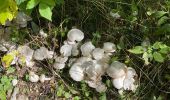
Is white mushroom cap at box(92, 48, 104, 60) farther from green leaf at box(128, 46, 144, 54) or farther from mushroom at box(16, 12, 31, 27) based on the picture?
mushroom at box(16, 12, 31, 27)

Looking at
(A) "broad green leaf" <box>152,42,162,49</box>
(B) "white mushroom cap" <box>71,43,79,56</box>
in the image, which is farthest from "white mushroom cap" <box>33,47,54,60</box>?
(A) "broad green leaf" <box>152,42,162,49</box>

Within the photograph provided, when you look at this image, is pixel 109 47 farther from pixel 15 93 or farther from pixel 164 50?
pixel 15 93

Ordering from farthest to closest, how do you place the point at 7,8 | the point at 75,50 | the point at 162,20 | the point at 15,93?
the point at 15,93 < the point at 75,50 < the point at 162,20 < the point at 7,8

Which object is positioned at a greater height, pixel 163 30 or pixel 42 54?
pixel 163 30

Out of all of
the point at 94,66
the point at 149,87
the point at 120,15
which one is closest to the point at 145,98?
the point at 149,87

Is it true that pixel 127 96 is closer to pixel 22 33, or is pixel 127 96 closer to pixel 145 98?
pixel 145 98

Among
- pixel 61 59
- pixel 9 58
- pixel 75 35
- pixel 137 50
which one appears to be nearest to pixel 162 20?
pixel 137 50

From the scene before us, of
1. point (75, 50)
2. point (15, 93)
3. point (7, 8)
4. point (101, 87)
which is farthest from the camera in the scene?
point (15, 93)
